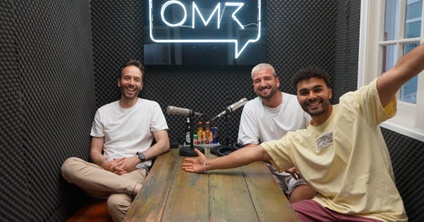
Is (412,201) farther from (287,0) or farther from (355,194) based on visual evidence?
(287,0)

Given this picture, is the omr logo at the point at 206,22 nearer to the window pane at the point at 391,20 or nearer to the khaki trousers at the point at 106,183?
the window pane at the point at 391,20

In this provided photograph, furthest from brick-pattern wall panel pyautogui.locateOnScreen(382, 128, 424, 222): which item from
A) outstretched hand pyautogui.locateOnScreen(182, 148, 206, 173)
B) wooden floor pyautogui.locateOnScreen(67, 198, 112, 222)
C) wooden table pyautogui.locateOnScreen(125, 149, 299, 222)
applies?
wooden floor pyautogui.locateOnScreen(67, 198, 112, 222)

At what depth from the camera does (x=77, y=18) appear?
3.15 meters

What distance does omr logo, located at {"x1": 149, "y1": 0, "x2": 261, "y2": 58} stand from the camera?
11.4 ft

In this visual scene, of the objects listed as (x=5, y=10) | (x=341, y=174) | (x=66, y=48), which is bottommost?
(x=341, y=174)

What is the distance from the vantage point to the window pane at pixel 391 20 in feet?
8.47

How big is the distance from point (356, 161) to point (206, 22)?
2.14m

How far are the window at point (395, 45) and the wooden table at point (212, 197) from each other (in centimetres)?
95

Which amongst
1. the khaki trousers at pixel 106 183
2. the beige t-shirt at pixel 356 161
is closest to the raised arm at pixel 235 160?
the beige t-shirt at pixel 356 161

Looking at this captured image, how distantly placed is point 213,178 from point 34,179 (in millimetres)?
1186

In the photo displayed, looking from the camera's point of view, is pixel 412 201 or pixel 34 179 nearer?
pixel 412 201

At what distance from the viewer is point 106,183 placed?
8.55 ft

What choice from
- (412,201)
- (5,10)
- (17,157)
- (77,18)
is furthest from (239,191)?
(77,18)

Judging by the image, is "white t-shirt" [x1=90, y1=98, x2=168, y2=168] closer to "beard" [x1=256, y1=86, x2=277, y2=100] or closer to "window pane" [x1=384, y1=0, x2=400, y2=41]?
"beard" [x1=256, y1=86, x2=277, y2=100]
